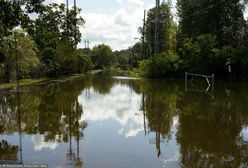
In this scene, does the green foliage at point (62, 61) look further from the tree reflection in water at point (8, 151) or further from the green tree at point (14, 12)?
the tree reflection in water at point (8, 151)

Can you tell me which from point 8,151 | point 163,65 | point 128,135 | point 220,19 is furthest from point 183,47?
point 8,151

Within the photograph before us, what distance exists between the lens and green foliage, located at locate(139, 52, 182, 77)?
4788 cm

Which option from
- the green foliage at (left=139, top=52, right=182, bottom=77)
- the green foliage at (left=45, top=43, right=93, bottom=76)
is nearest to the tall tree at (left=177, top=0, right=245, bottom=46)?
the green foliage at (left=139, top=52, right=182, bottom=77)

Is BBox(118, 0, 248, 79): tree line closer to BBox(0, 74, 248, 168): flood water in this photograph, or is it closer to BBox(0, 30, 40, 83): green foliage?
BBox(0, 30, 40, 83): green foliage

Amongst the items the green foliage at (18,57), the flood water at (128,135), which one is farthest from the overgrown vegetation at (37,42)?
the flood water at (128,135)

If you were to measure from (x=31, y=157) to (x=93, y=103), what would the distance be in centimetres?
1295

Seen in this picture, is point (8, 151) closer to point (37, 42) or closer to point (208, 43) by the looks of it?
point (208, 43)

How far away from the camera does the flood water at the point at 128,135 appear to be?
29.8ft

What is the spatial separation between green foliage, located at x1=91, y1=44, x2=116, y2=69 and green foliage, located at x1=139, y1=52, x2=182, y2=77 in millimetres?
82551

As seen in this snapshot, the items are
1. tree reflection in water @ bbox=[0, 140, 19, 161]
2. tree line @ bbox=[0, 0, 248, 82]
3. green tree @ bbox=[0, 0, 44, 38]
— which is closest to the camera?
tree reflection in water @ bbox=[0, 140, 19, 161]

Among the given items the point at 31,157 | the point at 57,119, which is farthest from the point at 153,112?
the point at 31,157

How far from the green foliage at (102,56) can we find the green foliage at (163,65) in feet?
271

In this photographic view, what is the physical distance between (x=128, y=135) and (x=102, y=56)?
426ft

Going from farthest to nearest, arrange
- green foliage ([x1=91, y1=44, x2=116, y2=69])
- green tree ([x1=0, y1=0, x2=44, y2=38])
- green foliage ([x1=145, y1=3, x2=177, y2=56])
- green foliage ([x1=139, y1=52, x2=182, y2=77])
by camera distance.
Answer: green foliage ([x1=91, y1=44, x2=116, y2=69])
green foliage ([x1=145, y1=3, x2=177, y2=56])
green foliage ([x1=139, y1=52, x2=182, y2=77])
green tree ([x1=0, y1=0, x2=44, y2=38])
